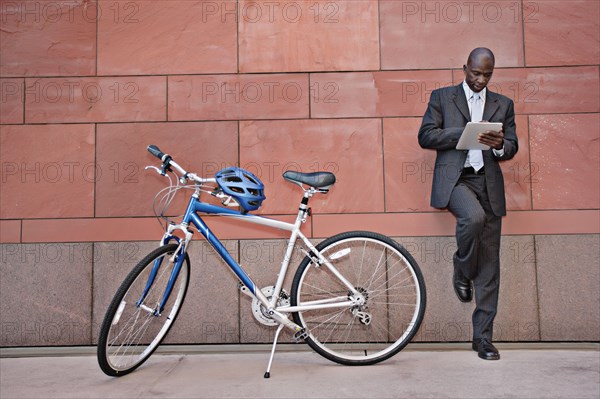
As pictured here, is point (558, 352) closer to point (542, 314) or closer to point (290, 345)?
point (542, 314)

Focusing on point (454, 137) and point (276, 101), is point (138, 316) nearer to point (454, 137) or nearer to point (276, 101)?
point (276, 101)

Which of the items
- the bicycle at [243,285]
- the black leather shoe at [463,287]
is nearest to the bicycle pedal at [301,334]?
the bicycle at [243,285]

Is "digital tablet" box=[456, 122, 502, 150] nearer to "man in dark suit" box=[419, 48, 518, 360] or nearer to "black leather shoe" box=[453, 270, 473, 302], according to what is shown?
"man in dark suit" box=[419, 48, 518, 360]

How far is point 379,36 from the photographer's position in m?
4.33

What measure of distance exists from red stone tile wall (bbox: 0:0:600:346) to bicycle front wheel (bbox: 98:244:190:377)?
76 cm

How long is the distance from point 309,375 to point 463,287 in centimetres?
145

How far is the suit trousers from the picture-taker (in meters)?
3.59

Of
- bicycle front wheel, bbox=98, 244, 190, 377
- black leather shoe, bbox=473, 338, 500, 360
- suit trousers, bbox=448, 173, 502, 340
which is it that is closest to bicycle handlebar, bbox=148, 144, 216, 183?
bicycle front wheel, bbox=98, 244, 190, 377

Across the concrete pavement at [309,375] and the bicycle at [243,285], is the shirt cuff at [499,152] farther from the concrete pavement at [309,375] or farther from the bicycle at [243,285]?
the concrete pavement at [309,375]

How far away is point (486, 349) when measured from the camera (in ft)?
11.9

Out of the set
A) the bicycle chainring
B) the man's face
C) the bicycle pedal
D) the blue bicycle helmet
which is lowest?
the bicycle pedal

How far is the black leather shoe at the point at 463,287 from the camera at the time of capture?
386 centimetres

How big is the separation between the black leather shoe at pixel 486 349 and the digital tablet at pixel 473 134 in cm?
146

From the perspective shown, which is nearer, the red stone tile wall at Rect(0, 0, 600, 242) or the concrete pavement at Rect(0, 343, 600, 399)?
the concrete pavement at Rect(0, 343, 600, 399)
